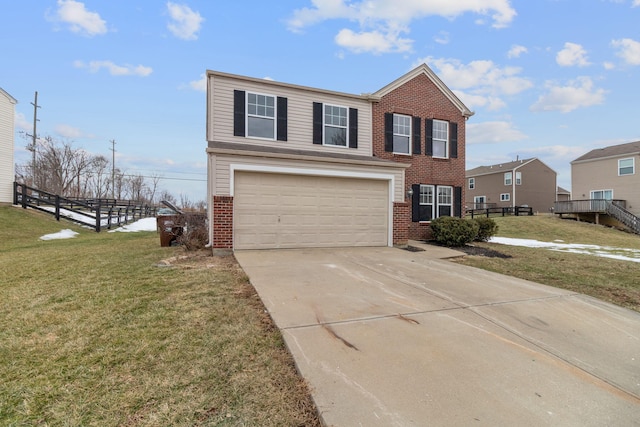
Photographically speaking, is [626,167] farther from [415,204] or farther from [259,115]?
[259,115]

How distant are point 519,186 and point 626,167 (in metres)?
7.85

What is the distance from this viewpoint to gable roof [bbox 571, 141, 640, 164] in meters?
24.8

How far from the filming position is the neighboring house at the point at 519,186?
31266 millimetres

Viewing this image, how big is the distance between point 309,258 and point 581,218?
28.0 m

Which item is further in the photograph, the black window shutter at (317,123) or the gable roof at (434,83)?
the gable roof at (434,83)

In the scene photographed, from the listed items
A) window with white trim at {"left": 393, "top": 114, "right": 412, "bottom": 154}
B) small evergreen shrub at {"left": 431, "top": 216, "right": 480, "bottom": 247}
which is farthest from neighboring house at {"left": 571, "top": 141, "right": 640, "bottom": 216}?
window with white trim at {"left": 393, "top": 114, "right": 412, "bottom": 154}

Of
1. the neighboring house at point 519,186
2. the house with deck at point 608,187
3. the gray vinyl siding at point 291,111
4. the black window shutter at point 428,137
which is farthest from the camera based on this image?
the neighboring house at point 519,186

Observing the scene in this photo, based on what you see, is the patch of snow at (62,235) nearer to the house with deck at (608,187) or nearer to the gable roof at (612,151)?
the house with deck at (608,187)

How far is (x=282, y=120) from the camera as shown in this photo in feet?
35.0

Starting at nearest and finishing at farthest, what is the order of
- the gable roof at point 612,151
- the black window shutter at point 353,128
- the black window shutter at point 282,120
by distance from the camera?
the black window shutter at point 282,120 → the black window shutter at point 353,128 → the gable roof at point 612,151

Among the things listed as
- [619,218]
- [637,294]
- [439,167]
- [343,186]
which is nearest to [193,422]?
[637,294]

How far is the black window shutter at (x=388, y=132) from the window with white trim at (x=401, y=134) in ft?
0.78

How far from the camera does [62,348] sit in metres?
2.90

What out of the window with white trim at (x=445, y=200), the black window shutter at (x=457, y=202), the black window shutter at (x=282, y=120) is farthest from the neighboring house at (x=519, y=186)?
the black window shutter at (x=282, y=120)
